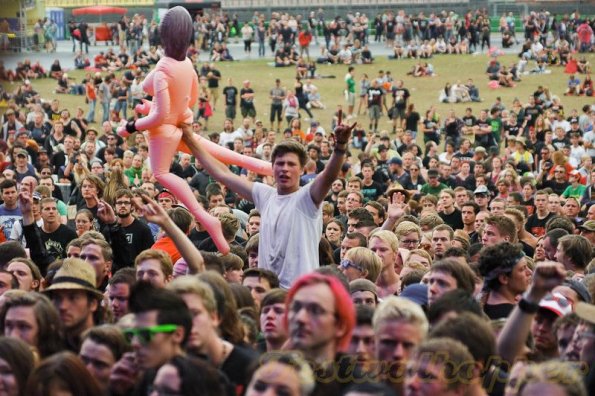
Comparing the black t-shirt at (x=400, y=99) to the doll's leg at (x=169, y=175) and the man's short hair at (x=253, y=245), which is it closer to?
the man's short hair at (x=253, y=245)

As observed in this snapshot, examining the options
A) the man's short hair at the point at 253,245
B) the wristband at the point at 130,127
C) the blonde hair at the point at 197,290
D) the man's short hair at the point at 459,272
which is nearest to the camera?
the blonde hair at the point at 197,290

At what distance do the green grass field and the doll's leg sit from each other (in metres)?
23.6

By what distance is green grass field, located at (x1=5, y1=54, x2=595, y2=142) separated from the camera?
34575 mm

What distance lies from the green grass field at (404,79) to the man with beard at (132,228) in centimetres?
2093

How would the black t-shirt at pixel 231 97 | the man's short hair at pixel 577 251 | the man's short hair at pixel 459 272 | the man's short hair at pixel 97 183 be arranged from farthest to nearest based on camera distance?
the black t-shirt at pixel 231 97 → the man's short hair at pixel 97 183 → the man's short hair at pixel 577 251 → the man's short hair at pixel 459 272

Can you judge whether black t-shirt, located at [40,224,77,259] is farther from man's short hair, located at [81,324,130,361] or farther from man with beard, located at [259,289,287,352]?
man's short hair, located at [81,324,130,361]

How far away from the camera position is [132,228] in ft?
34.6

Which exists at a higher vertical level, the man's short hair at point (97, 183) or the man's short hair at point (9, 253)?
the man's short hair at point (9, 253)

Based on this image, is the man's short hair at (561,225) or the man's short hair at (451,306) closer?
the man's short hair at (451,306)

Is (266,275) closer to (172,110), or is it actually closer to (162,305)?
(172,110)

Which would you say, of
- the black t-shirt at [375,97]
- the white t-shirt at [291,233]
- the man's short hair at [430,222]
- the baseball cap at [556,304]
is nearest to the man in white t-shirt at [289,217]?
the white t-shirt at [291,233]

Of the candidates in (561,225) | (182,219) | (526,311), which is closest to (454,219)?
(561,225)

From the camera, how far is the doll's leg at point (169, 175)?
8172 mm

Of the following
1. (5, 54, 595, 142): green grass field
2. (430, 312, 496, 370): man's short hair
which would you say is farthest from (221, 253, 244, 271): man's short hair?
(5, 54, 595, 142): green grass field
